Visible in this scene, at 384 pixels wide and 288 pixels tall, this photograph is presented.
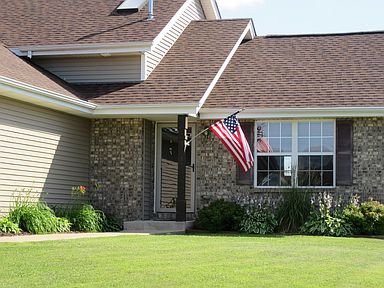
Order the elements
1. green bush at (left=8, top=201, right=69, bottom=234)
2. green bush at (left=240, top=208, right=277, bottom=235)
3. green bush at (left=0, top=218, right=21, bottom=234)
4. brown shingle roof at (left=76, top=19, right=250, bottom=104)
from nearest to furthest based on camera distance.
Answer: green bush at (left=0, top=218, right=21, bottom=234), green bush at (left=8, top=201, right=69, bottom=234), green bush at (left=240, top=208, right=277, bottom=235), brown shingle roof at (left=76, top=19, right=250, bottom=104)

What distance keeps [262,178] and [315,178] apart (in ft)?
4.02

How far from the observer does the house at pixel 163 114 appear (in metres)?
17.3

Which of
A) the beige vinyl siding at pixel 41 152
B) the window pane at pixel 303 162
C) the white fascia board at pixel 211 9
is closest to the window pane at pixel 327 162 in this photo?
the window pane at pixel 303 162

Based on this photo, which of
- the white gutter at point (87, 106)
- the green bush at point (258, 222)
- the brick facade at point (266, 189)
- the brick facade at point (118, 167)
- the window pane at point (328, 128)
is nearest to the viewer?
the white gutter at point (87, 106)

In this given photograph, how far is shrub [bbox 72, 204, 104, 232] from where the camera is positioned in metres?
16.9

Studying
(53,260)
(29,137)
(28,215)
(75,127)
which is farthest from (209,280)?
(75,127)

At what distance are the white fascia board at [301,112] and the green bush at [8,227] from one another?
5383mm

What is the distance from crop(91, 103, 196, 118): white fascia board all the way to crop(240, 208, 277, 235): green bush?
2599mm

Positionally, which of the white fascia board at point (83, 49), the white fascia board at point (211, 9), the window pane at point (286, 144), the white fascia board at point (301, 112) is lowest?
the window pane at point (286, 144)

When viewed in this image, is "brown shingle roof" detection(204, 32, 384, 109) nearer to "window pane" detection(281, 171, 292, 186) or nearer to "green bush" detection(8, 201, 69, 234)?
"window pane" detection(281, 171, 292, 186)

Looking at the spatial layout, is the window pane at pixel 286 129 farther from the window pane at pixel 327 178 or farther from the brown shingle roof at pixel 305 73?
the window pane at pixel 327 178

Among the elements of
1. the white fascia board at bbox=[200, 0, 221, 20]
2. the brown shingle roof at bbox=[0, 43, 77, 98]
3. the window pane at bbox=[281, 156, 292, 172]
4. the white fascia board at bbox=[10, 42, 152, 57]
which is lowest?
the window pane at bbox=[281, 156, 292, 172]

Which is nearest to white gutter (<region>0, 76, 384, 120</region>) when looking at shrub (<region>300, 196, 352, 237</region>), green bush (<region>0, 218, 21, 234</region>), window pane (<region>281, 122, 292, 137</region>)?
window pane (<region>281, 122, 292, 137</region>)

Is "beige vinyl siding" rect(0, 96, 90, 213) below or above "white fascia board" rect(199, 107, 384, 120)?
below
